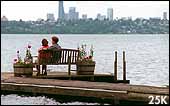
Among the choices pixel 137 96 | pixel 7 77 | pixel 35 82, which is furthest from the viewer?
pixel 7 77

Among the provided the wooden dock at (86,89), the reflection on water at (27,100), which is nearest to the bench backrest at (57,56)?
the wooden dock at (86,89)

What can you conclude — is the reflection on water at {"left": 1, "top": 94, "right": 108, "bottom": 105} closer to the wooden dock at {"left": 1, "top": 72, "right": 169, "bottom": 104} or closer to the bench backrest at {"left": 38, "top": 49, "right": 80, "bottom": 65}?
the wooden dock at {"left": 1, "top": 72, "right": 169, "bottom": 104}

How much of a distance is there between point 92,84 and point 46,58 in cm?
338

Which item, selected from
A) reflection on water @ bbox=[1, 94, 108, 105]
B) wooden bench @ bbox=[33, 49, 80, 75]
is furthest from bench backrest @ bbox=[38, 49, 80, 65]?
reflection on water @ bbox=[1, 94, 108, 105]

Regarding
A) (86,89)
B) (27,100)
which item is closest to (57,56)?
(27,100)

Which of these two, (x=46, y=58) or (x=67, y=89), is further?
(x=46, y=58)

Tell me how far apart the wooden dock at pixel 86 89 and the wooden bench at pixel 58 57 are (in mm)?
1347

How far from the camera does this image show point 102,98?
19141mm

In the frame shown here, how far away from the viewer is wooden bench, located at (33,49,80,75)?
76.9 feet

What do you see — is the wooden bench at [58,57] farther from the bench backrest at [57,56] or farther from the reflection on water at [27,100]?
the reflection on water at [27,100]

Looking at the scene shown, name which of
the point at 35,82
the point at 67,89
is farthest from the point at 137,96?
the point at 35,82

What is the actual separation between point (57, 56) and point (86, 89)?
444 cm

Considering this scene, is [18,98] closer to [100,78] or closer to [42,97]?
[42,97]

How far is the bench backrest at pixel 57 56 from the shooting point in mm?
23453
